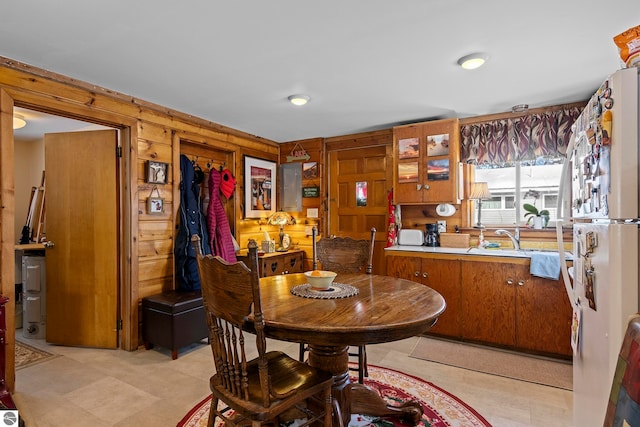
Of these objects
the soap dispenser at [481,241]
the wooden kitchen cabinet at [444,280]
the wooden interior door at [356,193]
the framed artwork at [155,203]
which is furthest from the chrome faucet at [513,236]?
the framed artwork at [155,203]

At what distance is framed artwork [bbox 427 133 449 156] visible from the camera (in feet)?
11.7

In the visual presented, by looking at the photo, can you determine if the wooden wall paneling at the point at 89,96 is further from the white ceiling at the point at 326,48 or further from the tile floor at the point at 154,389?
the tile floor at the point at 154,389

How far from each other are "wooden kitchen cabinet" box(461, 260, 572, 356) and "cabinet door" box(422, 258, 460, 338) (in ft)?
0.20

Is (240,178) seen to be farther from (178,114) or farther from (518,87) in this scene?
(518,87)

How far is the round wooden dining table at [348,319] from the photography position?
1.31 meters

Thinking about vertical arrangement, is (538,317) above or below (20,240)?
below

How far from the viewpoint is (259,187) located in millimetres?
4566

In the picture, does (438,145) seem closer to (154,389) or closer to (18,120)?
(154,389)

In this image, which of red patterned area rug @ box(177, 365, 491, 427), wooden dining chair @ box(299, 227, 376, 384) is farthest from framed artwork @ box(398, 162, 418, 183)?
red patterned area rug @ box(177, 365, 491, 427)

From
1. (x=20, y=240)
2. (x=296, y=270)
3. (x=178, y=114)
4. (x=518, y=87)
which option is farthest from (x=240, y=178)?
(x=518, y=87)

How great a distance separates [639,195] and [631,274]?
0.24 meters

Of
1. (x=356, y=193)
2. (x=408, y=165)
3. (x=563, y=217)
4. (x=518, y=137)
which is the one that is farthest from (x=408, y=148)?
(x=563, y=217)

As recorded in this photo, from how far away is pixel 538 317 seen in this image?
2.84m

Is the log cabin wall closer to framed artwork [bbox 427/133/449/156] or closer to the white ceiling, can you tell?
the white ceiling
